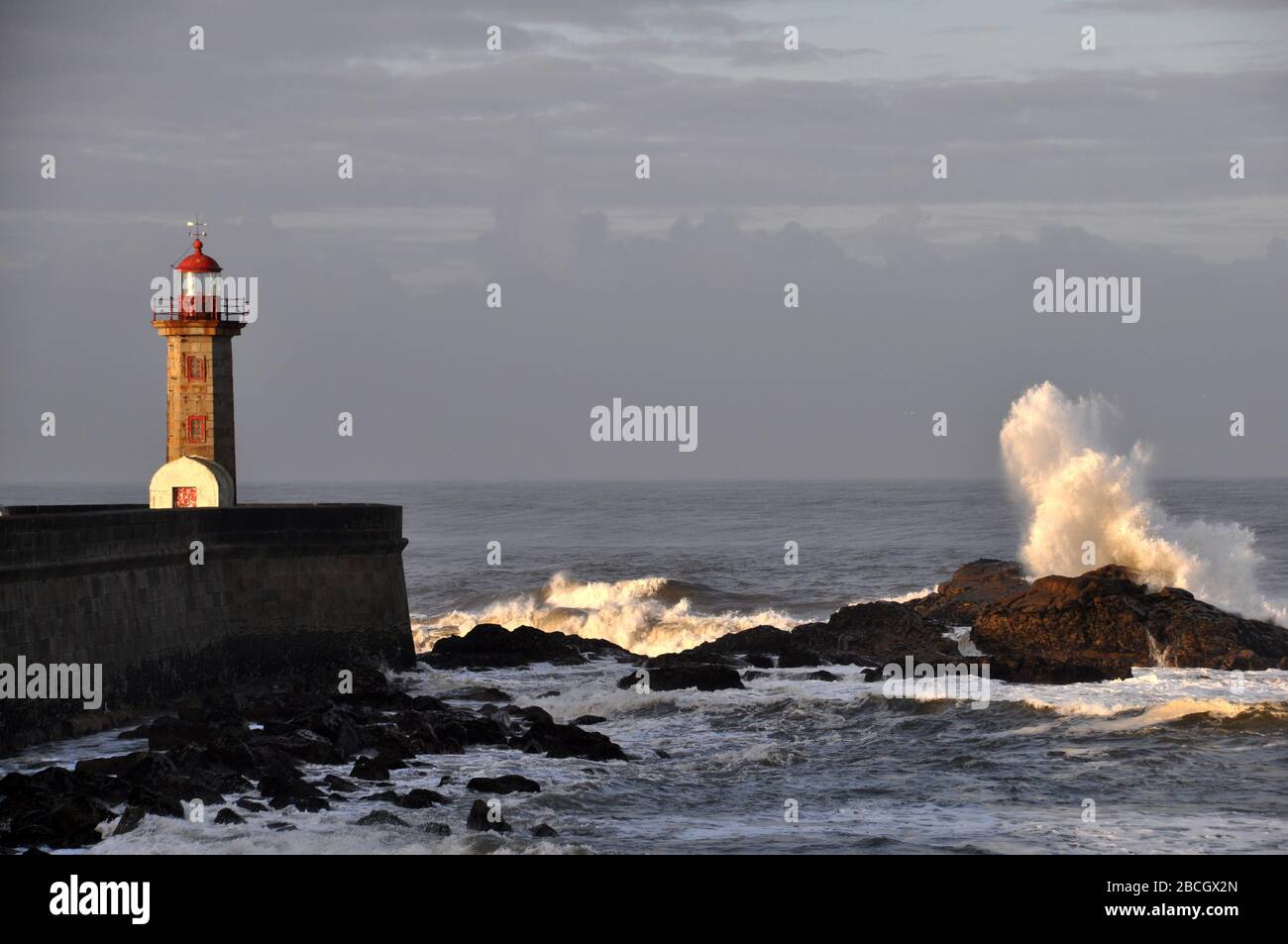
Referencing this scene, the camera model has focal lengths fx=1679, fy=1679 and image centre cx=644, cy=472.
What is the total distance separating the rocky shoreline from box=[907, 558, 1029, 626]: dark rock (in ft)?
0.15

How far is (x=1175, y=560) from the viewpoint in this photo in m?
25.7

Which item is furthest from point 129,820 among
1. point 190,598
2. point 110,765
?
point 190,598

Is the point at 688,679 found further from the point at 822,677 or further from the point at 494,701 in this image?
Answer: the point at 494,701

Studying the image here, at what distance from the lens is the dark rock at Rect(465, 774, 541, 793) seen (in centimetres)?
1403

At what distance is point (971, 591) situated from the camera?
87.5ft

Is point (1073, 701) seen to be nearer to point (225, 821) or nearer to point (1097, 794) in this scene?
point (1097, 794)

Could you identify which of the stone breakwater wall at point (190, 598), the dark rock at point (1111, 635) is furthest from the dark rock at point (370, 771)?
the dark rock at point (1111, 635)

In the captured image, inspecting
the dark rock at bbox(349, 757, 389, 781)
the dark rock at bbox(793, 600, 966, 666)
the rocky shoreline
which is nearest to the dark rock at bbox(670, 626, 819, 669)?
the rocky shoreline

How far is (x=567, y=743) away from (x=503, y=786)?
2.06 metres

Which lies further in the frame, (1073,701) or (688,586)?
(688,586)
